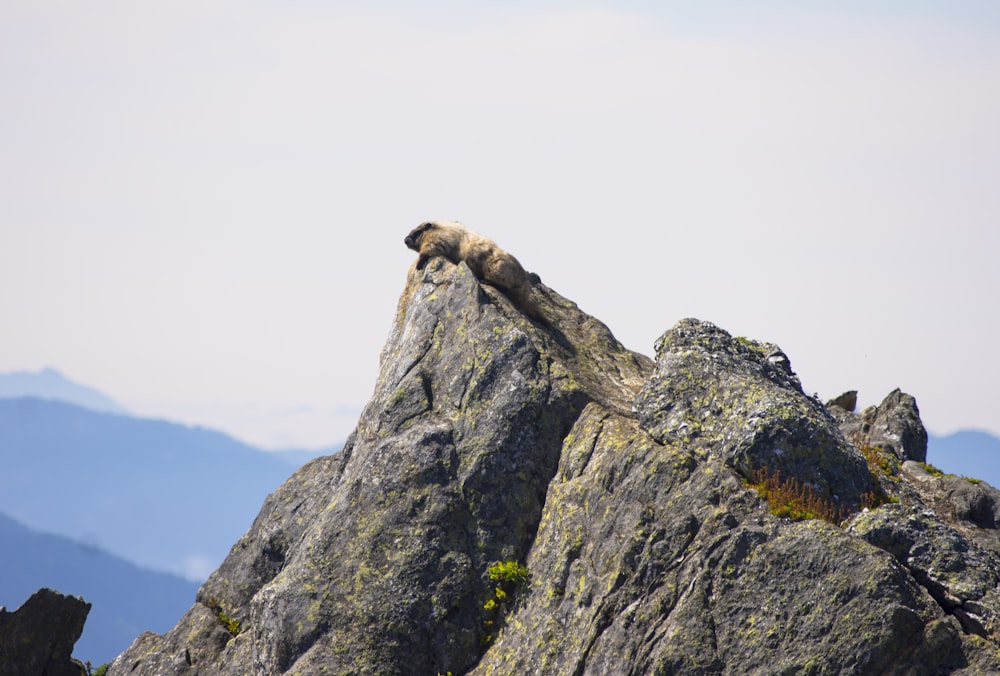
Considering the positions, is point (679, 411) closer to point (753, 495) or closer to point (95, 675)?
point (753, 495)

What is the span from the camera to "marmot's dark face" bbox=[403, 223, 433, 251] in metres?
27.4

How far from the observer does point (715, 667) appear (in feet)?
51.3

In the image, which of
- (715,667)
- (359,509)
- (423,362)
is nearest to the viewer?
(715,667)

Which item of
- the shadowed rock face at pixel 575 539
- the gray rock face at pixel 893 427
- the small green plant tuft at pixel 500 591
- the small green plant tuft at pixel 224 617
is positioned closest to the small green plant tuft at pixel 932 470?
the gray rock face at pixel 893 427

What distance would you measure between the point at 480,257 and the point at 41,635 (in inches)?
575

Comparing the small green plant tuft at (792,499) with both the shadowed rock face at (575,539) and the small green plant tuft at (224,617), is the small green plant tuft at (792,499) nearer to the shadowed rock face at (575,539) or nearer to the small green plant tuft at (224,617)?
the shadowed rock face at (575,539)

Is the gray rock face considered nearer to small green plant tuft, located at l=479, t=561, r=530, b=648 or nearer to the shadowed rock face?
the shadowed rock face

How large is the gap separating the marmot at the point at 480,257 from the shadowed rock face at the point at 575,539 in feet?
2.32

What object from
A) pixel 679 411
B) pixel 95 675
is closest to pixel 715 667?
pixel 679 411

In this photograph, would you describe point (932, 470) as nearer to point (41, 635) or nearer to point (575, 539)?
point (575, 539)

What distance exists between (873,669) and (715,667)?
2436 mm

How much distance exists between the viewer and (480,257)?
25281 millimetres

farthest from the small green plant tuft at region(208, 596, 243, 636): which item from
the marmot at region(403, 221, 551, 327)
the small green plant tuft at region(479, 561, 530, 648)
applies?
the marmot at region(403, 221, 551, 327)

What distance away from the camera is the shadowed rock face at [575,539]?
1560 cm
